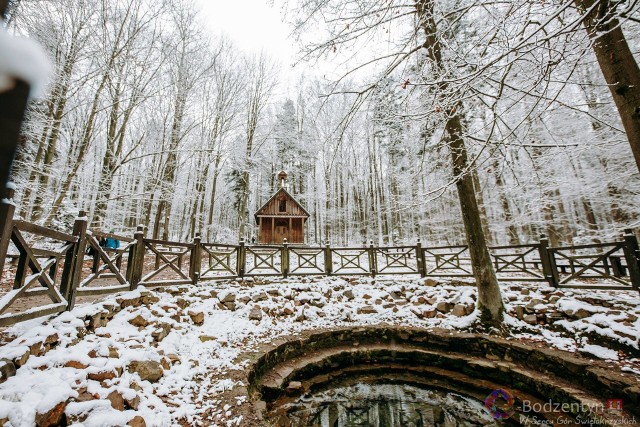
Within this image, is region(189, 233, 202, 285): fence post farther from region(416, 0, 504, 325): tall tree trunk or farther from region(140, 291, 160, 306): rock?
region(416, 0, 504, 325): tall tree trunk

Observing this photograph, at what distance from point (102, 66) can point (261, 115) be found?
45.7 ft

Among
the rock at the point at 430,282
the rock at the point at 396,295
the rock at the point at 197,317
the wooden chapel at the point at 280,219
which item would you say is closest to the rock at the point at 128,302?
the rock at the point at 197,317

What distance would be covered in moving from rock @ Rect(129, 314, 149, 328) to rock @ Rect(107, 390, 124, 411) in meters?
1.68

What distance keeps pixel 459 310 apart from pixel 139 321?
7.21m

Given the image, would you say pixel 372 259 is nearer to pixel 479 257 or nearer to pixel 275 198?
pixel 479 257

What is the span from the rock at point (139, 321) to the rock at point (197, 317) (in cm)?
108

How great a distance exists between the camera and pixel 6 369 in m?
2.88

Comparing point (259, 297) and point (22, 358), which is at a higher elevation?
point (259, 297)

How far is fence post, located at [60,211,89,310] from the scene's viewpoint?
4.22 metres

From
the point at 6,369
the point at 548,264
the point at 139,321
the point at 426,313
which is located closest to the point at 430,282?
the point at 426,313

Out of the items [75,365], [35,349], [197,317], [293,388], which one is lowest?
[293,388]

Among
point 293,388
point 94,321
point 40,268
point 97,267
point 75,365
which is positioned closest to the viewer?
point 75,365

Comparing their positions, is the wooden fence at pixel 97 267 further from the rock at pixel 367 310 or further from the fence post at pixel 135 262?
the rock at pixel 367 310

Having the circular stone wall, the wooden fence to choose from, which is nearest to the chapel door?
the wooden fence
